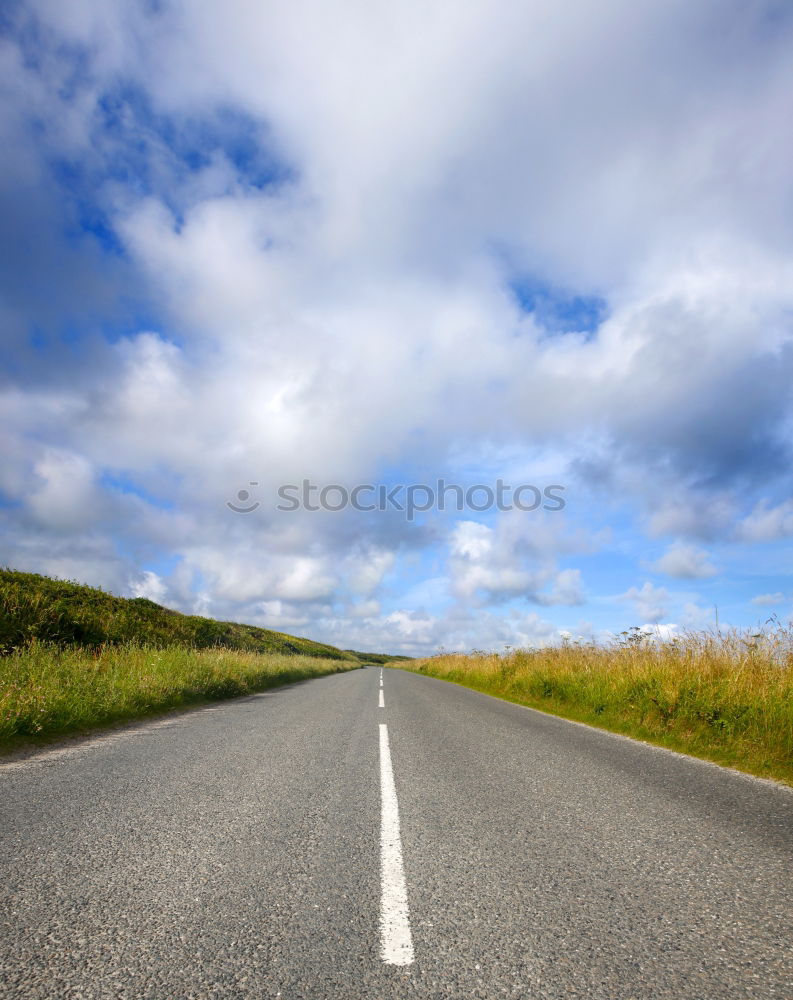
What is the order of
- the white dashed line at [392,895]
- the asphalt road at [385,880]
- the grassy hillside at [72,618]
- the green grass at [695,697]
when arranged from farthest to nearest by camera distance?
1. the grassy hillside at [72,618]
2. the green grass at [695,697]
3. the white dashed line at [392,895]
4. the asphalt road at [385,880]

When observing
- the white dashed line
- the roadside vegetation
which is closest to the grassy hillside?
the roadside vegetation

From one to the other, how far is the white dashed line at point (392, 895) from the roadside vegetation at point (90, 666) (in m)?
4.96

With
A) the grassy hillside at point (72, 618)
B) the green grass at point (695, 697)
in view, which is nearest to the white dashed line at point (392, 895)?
the green grass at point (695, 697)

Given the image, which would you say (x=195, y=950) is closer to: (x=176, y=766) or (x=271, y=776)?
(x=271, y=776)

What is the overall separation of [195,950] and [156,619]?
22587 millimetres

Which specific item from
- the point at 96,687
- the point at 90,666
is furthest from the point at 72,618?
the point at 96,687

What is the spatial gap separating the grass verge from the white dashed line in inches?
189

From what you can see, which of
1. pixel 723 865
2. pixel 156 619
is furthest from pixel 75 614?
pixel 723 865

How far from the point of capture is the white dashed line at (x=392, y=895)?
7.42 feet

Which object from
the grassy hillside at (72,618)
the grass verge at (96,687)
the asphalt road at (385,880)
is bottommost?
the asphalt road at (385,880)

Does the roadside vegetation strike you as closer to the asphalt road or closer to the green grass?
the asphalt road

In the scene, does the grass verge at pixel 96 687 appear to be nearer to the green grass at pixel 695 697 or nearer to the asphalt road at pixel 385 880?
the asphalt road at pixel 385 880

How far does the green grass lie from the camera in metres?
6.51

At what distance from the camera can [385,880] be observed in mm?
2920
